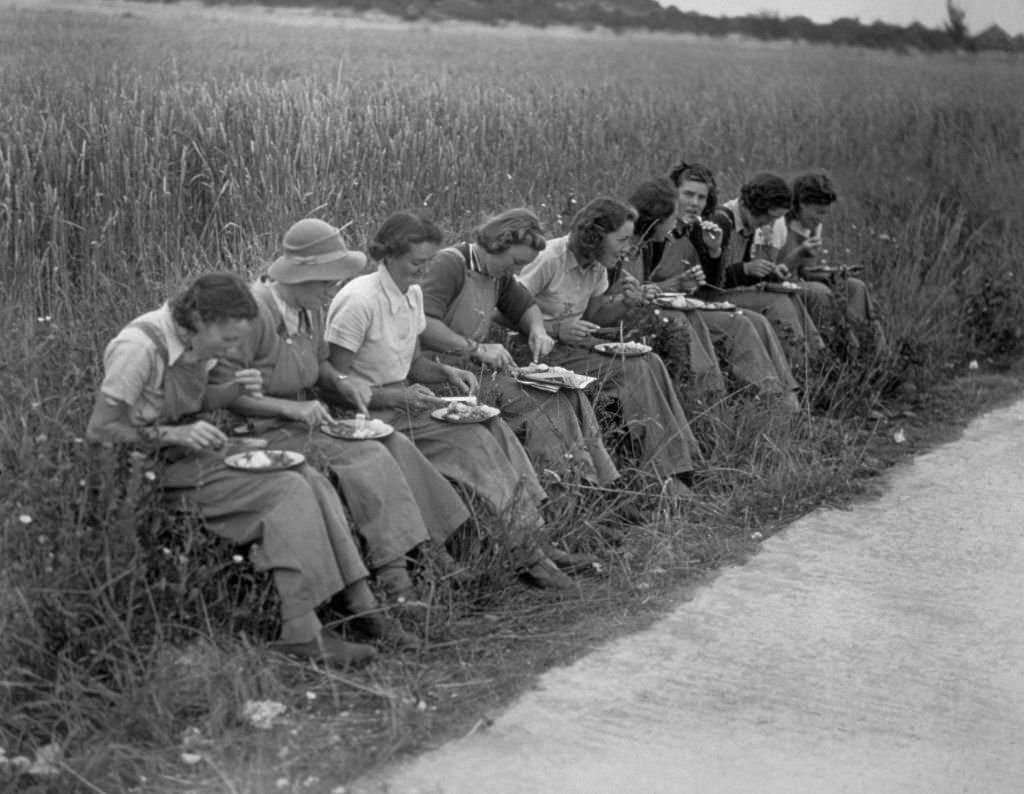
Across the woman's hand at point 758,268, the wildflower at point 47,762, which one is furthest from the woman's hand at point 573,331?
the wildflower at point 47,762

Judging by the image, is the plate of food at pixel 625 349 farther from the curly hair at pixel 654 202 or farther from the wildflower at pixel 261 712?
the wildflower at pixel 261 712

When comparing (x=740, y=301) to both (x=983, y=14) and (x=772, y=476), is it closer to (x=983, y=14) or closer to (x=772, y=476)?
(x=772, y=476)

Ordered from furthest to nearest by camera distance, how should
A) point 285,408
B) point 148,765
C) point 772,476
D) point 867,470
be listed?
point 867,470 → point 772,476 → point 285,408 → point 148,765

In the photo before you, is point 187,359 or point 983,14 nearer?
point 187,359

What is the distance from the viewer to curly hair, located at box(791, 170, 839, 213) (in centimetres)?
867

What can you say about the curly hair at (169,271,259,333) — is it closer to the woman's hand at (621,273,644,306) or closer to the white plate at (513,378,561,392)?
the white plate at (513,378,561,392)

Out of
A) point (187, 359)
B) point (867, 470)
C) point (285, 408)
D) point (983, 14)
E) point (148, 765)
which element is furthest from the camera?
point (983, 14)

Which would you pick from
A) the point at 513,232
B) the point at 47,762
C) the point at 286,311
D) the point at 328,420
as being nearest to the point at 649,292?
the point at 513,232

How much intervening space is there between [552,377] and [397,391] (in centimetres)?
77

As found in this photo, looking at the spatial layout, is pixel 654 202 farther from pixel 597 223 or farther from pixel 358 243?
pixel 358 243

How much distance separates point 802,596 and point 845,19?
9631 millimetres

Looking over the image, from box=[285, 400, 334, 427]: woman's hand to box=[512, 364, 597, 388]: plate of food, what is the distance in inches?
51.5

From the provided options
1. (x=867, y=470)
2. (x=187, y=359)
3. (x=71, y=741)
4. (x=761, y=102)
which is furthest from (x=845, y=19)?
(x=71, y=741)

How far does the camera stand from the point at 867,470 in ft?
22.6
